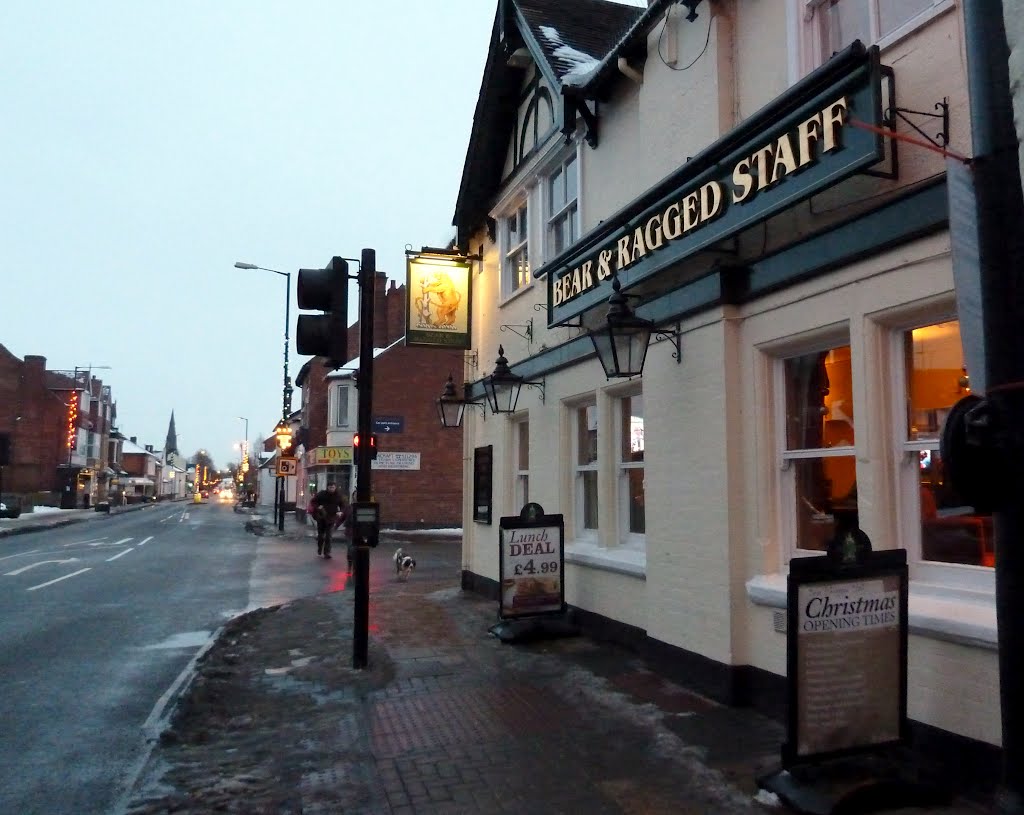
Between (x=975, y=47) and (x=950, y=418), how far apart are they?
1610mm

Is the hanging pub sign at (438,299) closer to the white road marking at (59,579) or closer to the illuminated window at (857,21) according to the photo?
the illuminated window at (857,21)

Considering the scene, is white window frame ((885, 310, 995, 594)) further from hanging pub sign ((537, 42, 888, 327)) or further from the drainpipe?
the drainpipe

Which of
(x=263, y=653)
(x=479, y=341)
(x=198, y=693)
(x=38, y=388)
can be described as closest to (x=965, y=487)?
(x=198, y=693)

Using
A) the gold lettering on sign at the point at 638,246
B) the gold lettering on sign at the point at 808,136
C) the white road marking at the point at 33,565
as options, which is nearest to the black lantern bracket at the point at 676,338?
the gold lettering on sign at the point at 638,246

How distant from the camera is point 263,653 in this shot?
867cm

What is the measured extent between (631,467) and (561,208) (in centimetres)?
370

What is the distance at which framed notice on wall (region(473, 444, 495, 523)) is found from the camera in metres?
12.8

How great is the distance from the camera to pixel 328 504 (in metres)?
21.3

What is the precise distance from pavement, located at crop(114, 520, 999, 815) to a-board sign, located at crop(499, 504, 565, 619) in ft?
1.33

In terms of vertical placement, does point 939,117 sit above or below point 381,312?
below

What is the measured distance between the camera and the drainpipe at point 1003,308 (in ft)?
11.3

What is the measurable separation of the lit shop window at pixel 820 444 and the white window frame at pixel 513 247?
5862mm

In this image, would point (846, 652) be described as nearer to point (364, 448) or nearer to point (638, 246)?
point (638, 246)

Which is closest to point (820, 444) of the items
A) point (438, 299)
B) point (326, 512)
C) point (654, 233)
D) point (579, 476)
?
point (654, 233)
